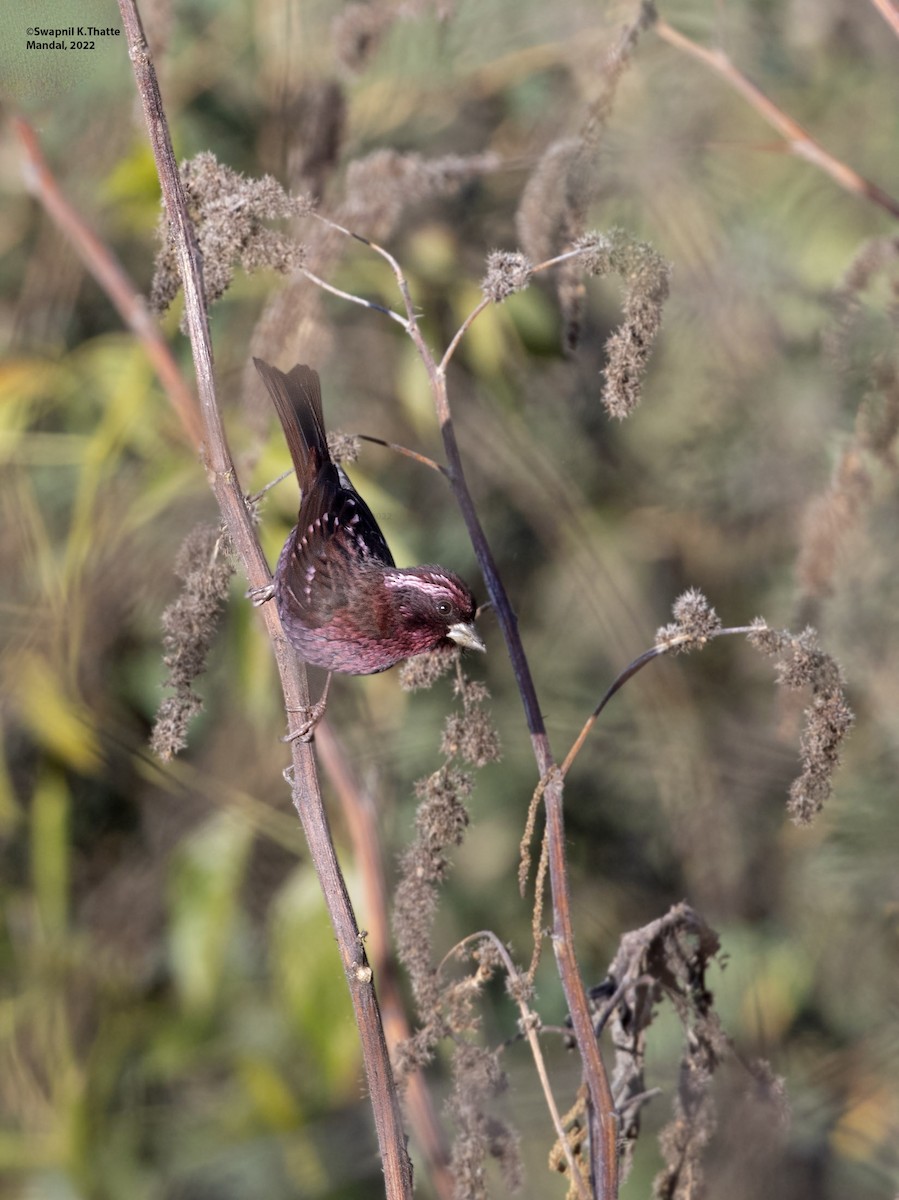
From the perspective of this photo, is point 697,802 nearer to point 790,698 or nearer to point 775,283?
point 790,698

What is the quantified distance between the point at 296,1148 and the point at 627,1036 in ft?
4.08

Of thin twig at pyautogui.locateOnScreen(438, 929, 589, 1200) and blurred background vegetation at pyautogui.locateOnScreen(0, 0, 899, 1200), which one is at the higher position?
blurred background vegetation at pyautogui.locateOnScreen(0, 0, 899, 1200)

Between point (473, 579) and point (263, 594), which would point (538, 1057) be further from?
point (473, 579)

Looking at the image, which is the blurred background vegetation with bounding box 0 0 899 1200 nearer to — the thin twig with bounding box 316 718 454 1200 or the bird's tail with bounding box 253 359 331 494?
the thin twig with bounding box 316 718 454 1200

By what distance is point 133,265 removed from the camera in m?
2.56

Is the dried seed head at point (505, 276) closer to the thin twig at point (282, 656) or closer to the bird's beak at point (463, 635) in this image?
the thin twig at point (282, 656)

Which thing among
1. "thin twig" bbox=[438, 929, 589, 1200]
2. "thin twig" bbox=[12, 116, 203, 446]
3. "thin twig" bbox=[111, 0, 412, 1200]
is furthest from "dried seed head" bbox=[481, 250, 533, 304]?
"thin twig" bbox=[12, 116, 203, 446]

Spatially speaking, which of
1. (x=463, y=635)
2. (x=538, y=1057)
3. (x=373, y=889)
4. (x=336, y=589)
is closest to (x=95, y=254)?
(x=336, y=589)

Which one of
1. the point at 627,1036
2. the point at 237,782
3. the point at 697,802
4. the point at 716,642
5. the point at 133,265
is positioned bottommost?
the point at 627,1036

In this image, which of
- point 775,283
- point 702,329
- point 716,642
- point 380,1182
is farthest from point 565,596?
point 380,1182

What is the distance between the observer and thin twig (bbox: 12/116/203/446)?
1.98 metres

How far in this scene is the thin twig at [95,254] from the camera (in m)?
1.98

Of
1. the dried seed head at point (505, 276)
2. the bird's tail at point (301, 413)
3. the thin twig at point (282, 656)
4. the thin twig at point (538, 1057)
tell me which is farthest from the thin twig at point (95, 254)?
the thin twig at point (538, 1057)

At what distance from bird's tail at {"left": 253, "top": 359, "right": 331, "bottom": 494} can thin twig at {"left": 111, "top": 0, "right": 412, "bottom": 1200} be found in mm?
329
